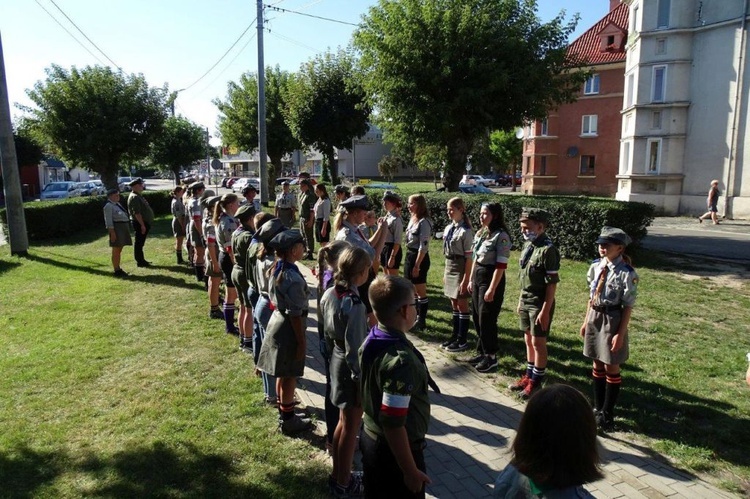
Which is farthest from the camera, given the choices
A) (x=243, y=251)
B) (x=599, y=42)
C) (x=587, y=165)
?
(x=587, y=165)

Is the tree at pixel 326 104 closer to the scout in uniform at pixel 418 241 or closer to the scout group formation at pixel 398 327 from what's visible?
the scout group formation at pixel 398 327

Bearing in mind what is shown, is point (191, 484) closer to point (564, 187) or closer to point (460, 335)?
point (460, 335)

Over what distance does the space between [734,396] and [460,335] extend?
2926mm

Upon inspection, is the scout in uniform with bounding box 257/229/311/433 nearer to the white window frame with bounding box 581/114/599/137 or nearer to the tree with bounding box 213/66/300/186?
the tree with bounding box 213/66/300/186

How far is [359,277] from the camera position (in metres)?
3.40

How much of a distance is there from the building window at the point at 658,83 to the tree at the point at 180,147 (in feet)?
107

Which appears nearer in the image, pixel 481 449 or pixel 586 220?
pixel 481 449

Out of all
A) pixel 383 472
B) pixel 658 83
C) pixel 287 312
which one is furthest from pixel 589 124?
pixel 383 472

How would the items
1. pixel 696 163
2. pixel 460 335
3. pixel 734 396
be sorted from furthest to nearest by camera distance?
pixel 696 163, pixel 460 335, pixel 734 396

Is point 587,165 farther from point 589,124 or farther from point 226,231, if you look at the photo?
point 226,231

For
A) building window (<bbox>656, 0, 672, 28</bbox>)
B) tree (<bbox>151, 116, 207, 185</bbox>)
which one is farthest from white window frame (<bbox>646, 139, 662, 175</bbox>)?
tree (<bbox>151, 116, 207, 185</bbox>)

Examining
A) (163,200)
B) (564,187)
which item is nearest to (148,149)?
(163,200)

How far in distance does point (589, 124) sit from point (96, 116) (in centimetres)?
3232

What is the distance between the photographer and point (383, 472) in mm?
2734
